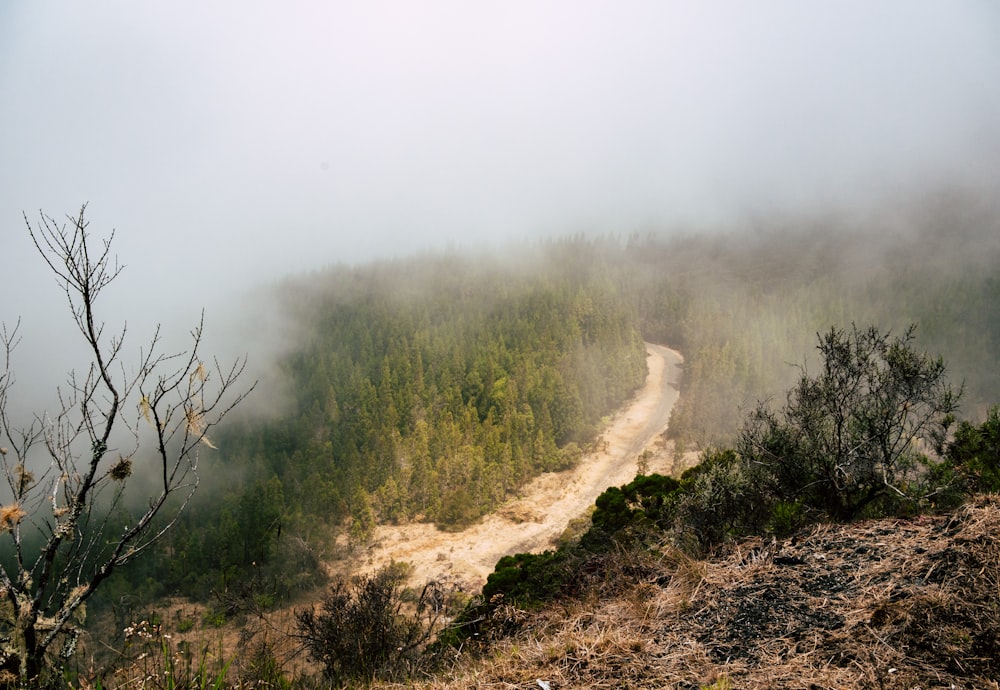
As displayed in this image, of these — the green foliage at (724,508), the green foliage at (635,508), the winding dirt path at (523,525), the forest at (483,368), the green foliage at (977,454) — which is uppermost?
the green foliage at (977,454)

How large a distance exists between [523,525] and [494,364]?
95.3 feet

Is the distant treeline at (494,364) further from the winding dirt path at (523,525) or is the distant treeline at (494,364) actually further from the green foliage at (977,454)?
the green foliage at (977,454)

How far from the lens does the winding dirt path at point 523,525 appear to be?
1609 inches

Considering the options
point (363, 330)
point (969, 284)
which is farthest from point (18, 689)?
point (969, 284)

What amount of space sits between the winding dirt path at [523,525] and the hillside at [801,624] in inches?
1393

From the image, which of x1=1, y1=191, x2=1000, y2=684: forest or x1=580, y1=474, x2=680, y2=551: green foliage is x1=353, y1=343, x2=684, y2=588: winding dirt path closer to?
x1=1, y1=191, x2=1000, y2=684: forest

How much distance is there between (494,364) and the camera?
7169 cm

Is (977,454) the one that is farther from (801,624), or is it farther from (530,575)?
(530,575)

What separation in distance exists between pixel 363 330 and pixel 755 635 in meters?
92.7

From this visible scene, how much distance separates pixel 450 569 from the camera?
131 ft

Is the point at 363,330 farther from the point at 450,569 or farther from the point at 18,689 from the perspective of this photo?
the point at 18,689

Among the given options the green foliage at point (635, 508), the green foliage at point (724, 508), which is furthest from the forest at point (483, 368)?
the green foliage at point (724, 508)

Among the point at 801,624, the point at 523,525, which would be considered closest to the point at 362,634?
the point at 801,624

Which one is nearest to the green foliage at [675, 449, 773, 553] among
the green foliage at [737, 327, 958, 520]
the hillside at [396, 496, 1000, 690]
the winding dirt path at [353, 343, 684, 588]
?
the green foliage at [737, 327, 958, 520]
